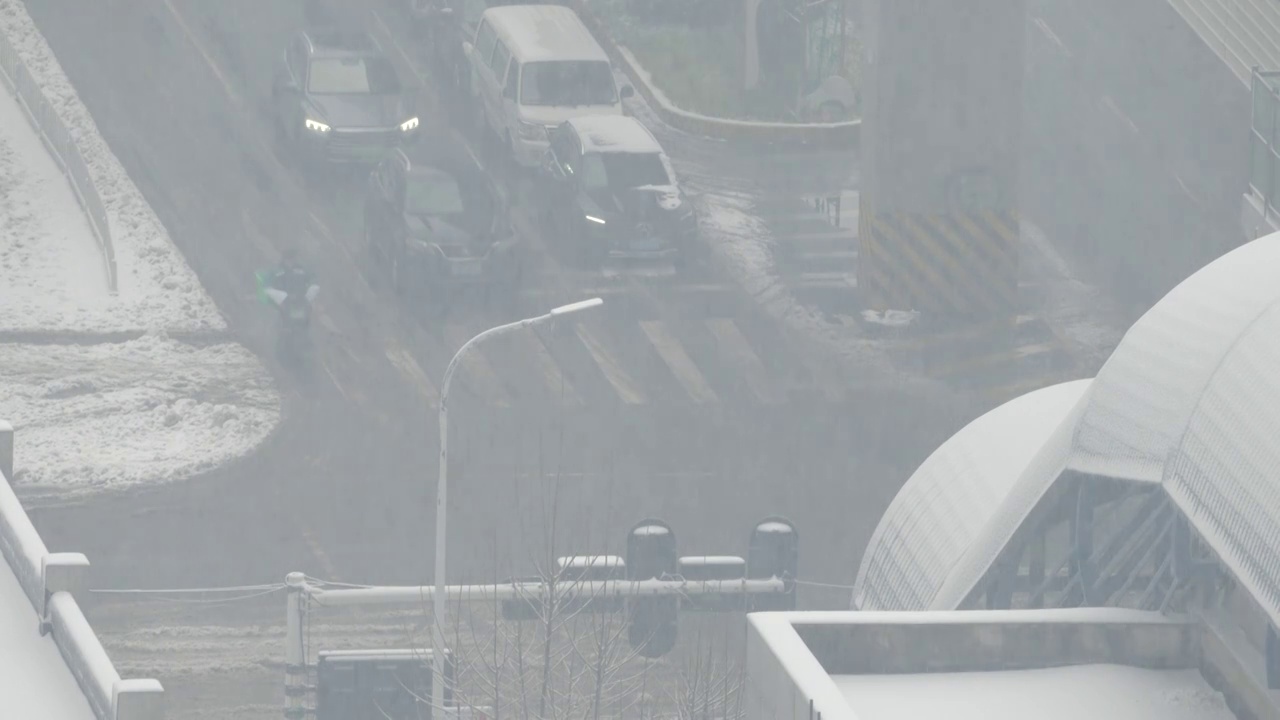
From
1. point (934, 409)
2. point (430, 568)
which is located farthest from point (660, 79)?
point (430, 568)

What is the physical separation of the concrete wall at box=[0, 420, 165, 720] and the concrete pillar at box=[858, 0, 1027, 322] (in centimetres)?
1464

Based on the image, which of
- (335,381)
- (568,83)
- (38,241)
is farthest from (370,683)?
(568,83)

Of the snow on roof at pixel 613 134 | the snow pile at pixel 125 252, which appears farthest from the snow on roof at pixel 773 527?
the snow on roof at pixel 613 134

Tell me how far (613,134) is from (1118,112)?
9.73 meters

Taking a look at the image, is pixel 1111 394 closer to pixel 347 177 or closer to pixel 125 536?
pixel 125 536

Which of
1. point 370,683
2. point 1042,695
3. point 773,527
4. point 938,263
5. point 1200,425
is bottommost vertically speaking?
point 938,263

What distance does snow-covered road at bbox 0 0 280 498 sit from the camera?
2644cm

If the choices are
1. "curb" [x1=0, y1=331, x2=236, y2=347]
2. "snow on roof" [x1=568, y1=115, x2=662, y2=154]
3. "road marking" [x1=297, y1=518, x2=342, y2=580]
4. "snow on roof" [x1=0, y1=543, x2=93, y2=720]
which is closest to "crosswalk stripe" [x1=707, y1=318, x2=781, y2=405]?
"snow on roof" [x1=568, y1=115, x2=662, y2=154]

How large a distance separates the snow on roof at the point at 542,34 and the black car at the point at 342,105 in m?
1.95

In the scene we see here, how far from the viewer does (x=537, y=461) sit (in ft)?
86.2

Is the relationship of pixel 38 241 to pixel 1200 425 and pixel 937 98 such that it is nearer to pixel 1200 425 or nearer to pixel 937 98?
pixel 937 98

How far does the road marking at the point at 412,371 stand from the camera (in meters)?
28.4

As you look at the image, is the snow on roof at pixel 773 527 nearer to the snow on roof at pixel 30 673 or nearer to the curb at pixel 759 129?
the snow on roof at pixel 30 673

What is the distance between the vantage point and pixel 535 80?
115 feet
